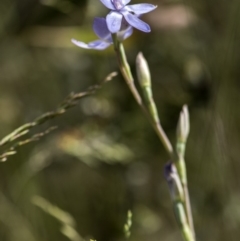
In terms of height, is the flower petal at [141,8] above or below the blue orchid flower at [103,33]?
above

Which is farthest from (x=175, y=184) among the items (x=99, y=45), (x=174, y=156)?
(x=99, y=45)

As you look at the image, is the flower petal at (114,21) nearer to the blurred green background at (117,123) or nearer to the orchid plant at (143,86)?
the orchid plant at (143,86)

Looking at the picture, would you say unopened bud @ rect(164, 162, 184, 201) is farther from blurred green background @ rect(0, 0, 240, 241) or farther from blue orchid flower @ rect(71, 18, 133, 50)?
blurred green background @ rect(0, 0, 240, 241)

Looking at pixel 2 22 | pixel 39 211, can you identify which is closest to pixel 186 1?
pixel 2 22

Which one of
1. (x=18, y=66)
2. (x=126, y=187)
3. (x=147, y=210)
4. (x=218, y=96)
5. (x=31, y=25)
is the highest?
(x=31, y=25)

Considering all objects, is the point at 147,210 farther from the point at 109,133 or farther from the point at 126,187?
the point at 109,133

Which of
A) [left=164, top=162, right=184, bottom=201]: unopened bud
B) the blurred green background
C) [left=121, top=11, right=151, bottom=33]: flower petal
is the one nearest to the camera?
[left=121, top=11, right=151, bottom=33]: flower petal

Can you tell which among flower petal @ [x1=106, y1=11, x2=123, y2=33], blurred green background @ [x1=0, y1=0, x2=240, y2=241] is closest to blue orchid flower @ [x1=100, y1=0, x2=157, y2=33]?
flower petal @ [x1=106, y1=11, x2=123, y2=33]

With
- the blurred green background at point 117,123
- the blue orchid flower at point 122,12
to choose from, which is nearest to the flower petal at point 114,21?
the blue orchid flower at point 122,12
